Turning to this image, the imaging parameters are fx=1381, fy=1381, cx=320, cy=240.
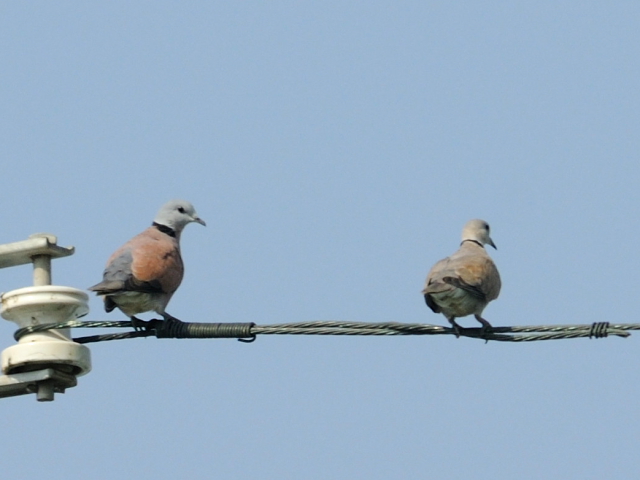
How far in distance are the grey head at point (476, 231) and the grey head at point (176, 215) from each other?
6.63 feet

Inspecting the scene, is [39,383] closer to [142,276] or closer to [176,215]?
[142,276]

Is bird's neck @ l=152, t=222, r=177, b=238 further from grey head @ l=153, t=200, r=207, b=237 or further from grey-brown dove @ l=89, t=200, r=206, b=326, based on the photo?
grey-brown dove @ l=89, t=200, r=206, b=326

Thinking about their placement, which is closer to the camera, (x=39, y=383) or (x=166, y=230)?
(x=39, y=383)

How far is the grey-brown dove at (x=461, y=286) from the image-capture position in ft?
28.5

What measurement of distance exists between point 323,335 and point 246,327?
0.55m

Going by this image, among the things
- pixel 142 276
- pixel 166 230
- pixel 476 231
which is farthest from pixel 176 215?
pixel 476 231

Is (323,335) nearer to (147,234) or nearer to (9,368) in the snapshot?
(9,368)

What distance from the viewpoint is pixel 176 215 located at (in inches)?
395

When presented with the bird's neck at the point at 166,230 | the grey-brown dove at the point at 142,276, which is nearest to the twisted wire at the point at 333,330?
the grey-brown dove at the point at 142,276

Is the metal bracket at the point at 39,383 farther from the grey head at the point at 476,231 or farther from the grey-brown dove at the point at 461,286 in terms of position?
the grey head at the point at 476,231

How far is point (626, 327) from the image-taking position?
627 centimetres

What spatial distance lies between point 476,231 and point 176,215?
227 centimetres

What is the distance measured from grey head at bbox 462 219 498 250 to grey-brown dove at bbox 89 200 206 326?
2.31m

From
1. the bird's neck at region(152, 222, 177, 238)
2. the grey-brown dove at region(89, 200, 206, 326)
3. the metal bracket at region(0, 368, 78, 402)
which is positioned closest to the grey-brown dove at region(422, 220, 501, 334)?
the grey-brown dove at region(89, 200, 206, 326)
